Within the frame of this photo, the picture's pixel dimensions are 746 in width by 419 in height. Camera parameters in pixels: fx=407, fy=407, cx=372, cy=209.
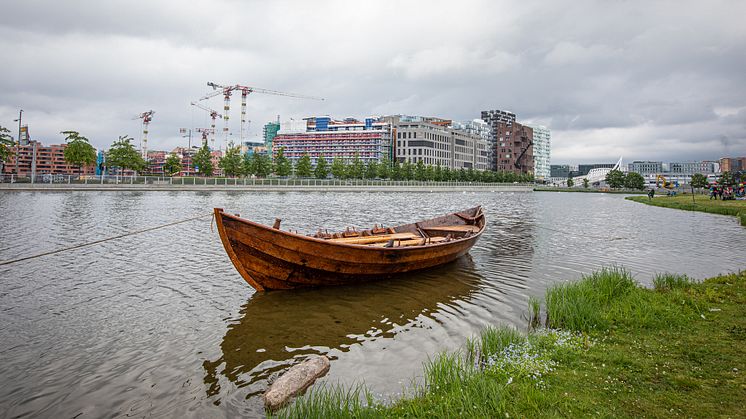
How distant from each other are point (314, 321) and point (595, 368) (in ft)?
20.1

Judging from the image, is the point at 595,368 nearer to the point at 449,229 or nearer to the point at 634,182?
the point at 449,229

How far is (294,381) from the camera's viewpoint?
6.67 meters

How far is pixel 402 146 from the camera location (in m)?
196

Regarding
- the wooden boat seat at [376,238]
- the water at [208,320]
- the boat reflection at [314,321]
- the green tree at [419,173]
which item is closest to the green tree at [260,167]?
the green tree at [419,173]

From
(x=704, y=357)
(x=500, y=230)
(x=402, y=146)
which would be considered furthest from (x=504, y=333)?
(x=402, y=146)

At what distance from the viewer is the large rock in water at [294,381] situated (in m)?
6.24

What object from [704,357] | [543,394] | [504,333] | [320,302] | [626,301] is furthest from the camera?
[320,302]

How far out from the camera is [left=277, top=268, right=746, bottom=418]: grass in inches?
205

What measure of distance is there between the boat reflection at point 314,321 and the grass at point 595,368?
67.7 inches

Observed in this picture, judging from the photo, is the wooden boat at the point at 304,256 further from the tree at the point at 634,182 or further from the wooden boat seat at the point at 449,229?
the tree at the point at 634,182

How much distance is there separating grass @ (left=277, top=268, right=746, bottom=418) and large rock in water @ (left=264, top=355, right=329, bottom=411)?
219 mm

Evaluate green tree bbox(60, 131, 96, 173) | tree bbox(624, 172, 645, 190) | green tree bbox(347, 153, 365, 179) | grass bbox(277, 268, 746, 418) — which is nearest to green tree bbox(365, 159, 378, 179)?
green tree bbox(347, 153, 365, 179)

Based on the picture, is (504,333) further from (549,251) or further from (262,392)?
(549,251)

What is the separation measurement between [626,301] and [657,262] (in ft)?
35.0
